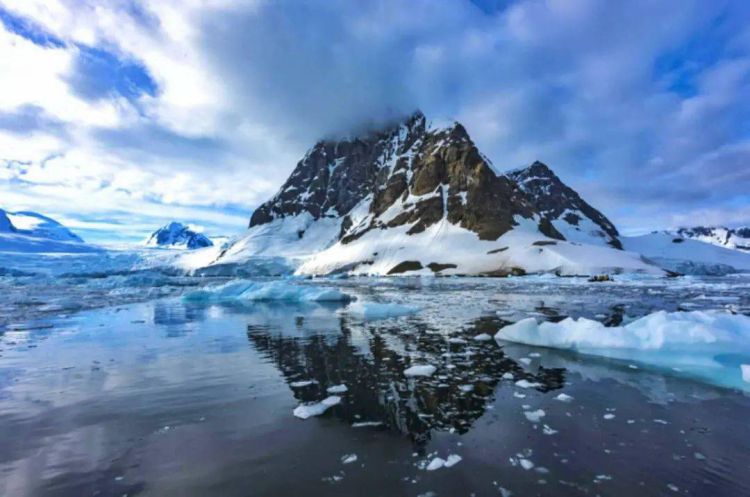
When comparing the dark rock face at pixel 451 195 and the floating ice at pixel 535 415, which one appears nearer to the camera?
the floating ice at pixel 535 415

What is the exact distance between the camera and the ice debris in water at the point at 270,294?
32.6 meters

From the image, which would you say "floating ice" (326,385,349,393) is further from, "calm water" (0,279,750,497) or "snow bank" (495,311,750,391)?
"snow bank" (495,311,750,391)

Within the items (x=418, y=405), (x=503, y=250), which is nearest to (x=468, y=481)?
(x=418, y=405)

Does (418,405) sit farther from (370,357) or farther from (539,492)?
(370,357)

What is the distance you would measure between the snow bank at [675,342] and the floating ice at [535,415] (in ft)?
15.6

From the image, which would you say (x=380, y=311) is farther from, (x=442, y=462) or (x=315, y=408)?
(x=442, y=462)

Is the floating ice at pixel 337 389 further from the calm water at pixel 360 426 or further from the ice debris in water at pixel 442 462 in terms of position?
the ice debris in water at pixel 442 462

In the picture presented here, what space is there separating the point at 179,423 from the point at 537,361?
860 centimetres

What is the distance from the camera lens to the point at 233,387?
8.94 m

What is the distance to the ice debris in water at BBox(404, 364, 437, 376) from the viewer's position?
950cm

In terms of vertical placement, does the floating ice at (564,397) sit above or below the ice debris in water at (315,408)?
above

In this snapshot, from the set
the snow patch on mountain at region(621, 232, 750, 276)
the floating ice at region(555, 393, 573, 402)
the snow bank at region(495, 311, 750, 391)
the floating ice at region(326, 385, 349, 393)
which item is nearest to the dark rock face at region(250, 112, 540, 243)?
the snow patch on mountain at region(621, 232, 750, 276)

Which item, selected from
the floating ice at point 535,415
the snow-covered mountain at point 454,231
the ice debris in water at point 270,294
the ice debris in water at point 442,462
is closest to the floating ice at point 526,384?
the floating ice at point 535,415

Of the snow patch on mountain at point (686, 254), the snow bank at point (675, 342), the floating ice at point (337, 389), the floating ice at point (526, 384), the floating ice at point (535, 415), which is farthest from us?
the snow patch on mountain at point (686, 254)
